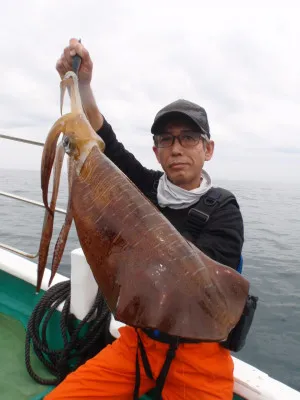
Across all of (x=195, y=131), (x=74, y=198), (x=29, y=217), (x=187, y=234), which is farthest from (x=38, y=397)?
(x=29, y=217)

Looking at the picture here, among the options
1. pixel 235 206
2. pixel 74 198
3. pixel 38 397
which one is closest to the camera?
pixel 74 198

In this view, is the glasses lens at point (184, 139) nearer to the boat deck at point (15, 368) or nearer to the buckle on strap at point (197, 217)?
the buckle on strap at point (197, 217)

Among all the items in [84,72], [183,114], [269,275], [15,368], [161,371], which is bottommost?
[269,275]

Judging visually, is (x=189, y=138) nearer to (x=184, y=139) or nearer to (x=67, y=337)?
(x=184, y=139)

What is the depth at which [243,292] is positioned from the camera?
1710mm

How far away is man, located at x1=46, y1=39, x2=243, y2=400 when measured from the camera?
2447 millimetres

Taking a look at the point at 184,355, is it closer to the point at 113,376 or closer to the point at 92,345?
the point at 113,376

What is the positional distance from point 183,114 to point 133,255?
5.48 ft

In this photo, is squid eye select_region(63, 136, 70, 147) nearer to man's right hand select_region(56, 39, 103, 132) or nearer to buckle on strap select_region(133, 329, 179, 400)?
man's right hand select_region(56, 39, 103, 132)

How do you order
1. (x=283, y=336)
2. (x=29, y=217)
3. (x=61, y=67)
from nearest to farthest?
(x=61, y=67), (x=283, y=336), (x=29, y=217)

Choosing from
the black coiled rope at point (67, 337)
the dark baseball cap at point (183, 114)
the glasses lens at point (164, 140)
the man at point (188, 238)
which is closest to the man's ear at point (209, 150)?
the man at point (188, 238)

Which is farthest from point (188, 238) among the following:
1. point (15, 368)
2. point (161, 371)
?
point (15, 368)

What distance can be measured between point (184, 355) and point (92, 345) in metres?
1.29

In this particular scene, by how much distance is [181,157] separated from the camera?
2834mm
